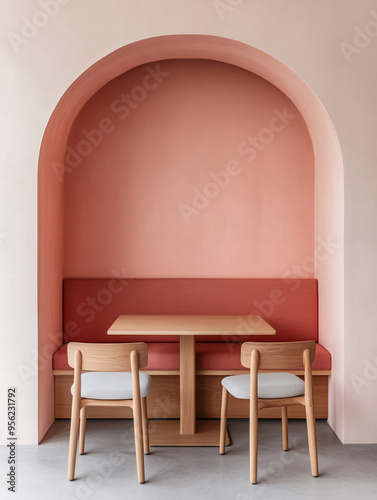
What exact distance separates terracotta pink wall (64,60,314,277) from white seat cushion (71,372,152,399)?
1386 mm

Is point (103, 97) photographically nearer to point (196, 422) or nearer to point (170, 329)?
point (170, 329)

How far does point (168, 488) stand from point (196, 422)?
99 centimetres

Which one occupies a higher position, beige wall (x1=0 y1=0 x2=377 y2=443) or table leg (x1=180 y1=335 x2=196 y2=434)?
beige wall (x1=0 y1=0 x2=377 y2=443)

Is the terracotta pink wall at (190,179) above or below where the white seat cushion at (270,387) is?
above

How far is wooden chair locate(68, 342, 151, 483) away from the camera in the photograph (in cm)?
288

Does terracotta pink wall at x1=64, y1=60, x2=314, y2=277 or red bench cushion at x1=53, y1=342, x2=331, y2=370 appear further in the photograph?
terracotta pink wall at x1=64, y1=60, x2=314, y2=277

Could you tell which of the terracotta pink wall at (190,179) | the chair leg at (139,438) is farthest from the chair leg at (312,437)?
the terracotta pink wall at (190,179)

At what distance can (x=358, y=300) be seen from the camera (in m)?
3.63

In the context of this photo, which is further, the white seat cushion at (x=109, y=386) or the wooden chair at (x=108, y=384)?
the white seat cushion at (x=109, y=386)

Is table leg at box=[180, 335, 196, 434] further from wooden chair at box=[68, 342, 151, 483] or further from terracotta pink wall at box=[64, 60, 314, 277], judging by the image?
terracotta pink wall at box=[64, 60, 314, 277]

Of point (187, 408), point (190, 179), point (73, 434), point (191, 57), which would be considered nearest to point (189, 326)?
point (187, 408)

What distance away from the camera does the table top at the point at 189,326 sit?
3355 mm

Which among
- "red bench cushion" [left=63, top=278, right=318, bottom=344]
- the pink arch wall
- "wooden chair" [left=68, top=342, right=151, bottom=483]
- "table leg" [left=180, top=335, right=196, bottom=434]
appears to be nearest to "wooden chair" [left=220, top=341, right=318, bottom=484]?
"table leg" [left=180, top=335, right=196, bottom=434]

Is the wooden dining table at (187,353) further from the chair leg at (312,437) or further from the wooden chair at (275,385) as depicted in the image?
the chair leg at (312,437)
